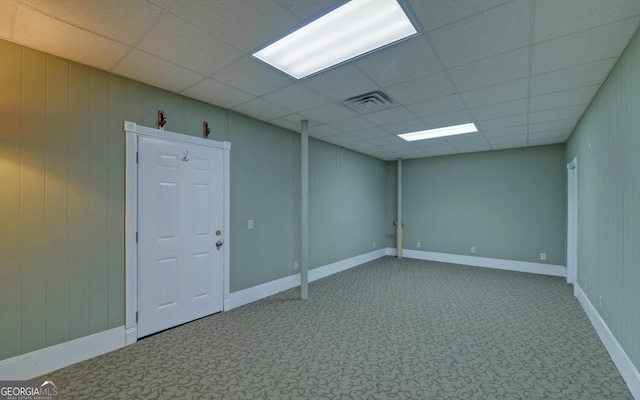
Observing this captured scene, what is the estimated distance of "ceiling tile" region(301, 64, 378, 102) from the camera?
2.68 metres

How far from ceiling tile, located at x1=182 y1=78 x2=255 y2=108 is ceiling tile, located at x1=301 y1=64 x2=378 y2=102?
847 millimetres

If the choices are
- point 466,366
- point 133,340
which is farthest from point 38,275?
point 466,366

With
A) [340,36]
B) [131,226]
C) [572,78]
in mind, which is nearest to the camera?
[340,36]

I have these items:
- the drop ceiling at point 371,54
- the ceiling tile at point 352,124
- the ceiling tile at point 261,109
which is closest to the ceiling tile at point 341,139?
the ceiling tile at point 352,124

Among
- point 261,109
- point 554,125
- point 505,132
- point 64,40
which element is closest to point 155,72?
point 64,40

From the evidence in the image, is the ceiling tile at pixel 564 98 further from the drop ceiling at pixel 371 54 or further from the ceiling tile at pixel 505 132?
the ceiling tile at pixel 505 132

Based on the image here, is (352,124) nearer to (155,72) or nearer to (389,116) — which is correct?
(389,116)

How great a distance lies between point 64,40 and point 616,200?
15.9 ft

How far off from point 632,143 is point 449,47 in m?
1.59

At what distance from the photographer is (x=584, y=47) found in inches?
87.0

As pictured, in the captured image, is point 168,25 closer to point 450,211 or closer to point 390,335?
point 390,335

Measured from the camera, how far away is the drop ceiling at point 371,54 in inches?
72.0

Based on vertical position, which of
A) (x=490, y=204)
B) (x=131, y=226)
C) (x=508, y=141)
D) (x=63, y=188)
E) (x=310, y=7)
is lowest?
(x=131, y=226)

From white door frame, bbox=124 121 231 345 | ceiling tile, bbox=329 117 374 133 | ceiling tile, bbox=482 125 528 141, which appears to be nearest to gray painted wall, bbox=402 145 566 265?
ceiling tile, bbox=482 125 528 141
